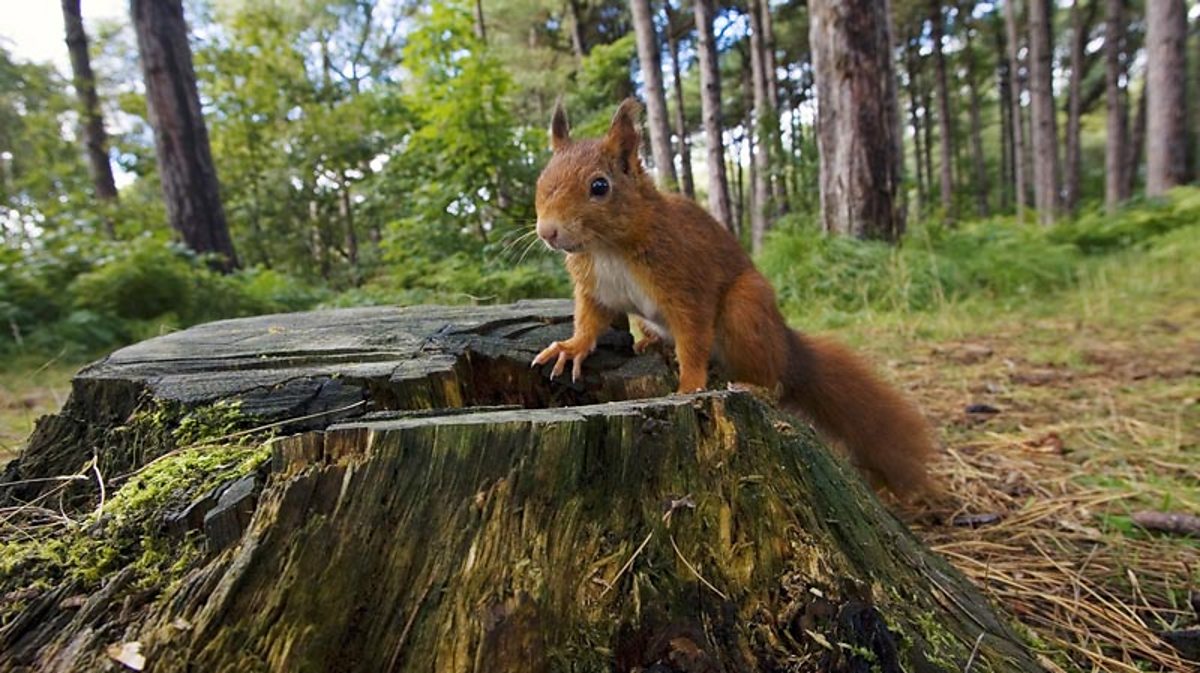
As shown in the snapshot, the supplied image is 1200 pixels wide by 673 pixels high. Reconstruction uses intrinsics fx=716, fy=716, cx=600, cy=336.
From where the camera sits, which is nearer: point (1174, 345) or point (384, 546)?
point (384, 546)

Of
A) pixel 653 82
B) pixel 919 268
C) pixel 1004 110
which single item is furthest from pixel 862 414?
pixel 1004 110

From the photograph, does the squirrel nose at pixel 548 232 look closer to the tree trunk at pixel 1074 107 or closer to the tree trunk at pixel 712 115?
the tree trunk at pixel 712 115

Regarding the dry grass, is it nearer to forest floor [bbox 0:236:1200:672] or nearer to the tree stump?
forest floor [bbox 0:236:1200:672]

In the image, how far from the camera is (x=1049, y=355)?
13.0ft

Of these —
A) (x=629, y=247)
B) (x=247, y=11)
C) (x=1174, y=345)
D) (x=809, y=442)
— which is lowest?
(x=1174, y=345)

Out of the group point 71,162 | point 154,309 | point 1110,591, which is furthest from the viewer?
point 71,162

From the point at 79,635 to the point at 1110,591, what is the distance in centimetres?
192

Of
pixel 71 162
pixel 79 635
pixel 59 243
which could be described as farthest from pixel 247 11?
pixel 79 635

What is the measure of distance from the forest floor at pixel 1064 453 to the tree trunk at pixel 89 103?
781 centimetres

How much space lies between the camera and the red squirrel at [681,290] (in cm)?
192

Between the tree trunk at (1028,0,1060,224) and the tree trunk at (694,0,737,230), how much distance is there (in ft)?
21.5

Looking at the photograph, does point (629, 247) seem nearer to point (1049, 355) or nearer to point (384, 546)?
point (384, 546)

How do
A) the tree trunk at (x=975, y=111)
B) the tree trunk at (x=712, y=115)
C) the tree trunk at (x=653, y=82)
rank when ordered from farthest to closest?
the tree trunk at (x=975, y=111), the tree trunk at (x=712, y=115), the tree trunk at (x=653, y=82)

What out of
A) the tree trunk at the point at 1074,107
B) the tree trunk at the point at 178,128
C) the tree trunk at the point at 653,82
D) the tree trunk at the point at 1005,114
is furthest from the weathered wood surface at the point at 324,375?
the tree trunk at the point at 1005,114
